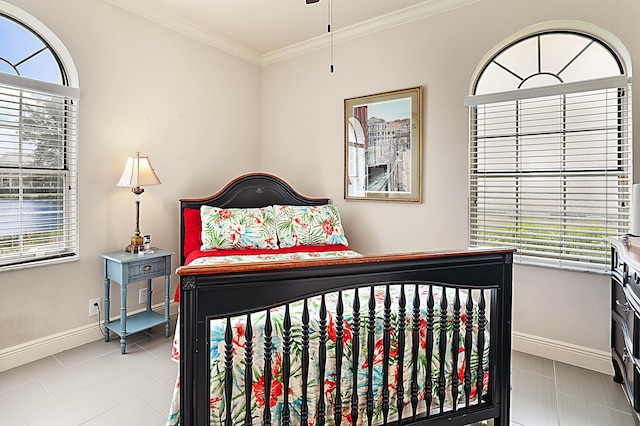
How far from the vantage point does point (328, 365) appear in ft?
5.06

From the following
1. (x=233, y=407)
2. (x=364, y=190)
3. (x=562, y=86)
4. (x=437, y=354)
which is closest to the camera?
(x=233, y=407)

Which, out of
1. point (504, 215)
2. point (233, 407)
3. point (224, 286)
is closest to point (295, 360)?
point (233, 407)

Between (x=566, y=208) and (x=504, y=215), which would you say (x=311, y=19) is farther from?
(x=566, y=208)

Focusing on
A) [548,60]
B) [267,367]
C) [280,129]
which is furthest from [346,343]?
[280,129]

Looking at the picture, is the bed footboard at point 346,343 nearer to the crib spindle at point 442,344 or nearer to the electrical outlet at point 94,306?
the crib spindle at point 442,344

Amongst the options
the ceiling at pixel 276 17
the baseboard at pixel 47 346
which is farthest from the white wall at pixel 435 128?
the baseboard at pixel 47 346

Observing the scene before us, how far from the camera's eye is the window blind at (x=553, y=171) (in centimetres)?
257

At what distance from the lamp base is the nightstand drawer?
17 cm

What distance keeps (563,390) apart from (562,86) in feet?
6.77

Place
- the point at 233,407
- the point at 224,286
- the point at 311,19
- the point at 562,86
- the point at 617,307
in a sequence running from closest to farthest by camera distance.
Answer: the point at 224,286 → the point at 233,407 → the point at 617,307 → the point at 562,86 → the point at 311,19

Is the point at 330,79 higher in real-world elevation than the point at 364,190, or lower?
higher

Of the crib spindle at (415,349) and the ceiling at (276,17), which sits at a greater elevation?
the ceiling at (276,17)

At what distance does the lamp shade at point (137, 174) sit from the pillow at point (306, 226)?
1.13 meters

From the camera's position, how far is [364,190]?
365cm
